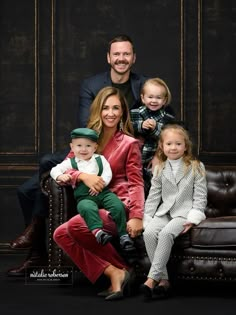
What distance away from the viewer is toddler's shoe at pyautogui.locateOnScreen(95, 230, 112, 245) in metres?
4.83

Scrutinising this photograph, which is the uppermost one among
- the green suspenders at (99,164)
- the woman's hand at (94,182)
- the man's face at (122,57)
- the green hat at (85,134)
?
the man's face at (122,57)

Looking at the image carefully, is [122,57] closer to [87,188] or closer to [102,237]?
[87,188]

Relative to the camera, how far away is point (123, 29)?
23.0 feet

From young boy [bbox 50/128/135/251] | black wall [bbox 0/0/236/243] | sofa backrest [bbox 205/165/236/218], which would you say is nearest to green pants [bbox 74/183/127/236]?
young boy [bbox 50/128/135/251]

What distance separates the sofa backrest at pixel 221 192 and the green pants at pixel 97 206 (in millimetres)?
810

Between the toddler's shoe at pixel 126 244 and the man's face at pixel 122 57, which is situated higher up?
the man's face at pixel 122 57

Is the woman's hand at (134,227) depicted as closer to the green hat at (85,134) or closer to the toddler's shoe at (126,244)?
the toddler's shoe at (126,244)

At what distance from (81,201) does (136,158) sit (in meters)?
0.50

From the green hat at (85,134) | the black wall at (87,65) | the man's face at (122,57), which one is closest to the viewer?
the green hat at (85,134)

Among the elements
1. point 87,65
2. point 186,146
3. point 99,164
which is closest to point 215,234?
point 186,146

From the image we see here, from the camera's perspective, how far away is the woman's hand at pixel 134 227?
505 cm

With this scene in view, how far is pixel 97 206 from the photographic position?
506 centimetres

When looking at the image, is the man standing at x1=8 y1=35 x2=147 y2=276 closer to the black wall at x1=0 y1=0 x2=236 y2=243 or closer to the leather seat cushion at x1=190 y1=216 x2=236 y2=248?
the black wall at x1=0 y1=0 x2=236 y2=243

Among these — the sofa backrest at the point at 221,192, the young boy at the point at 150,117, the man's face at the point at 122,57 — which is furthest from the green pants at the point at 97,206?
the man's face at the point at 122,57
